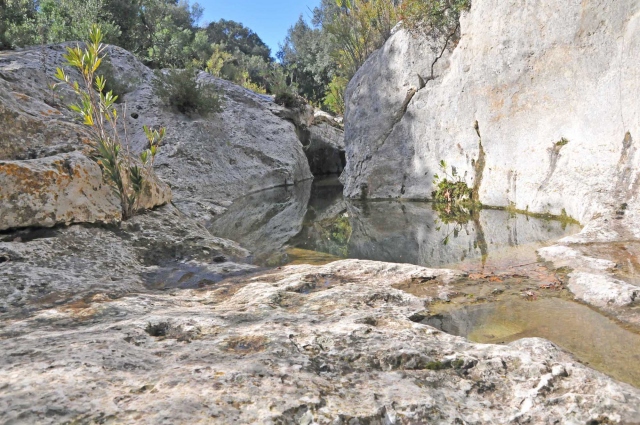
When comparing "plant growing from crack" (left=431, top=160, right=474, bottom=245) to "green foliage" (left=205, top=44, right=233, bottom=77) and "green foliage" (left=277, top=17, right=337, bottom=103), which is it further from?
"green foliage" (left=277, top=17, right=337, bottom=103)

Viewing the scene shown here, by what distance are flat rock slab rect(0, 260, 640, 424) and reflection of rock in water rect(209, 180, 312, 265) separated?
3188mm

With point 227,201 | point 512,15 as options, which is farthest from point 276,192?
point 512,15

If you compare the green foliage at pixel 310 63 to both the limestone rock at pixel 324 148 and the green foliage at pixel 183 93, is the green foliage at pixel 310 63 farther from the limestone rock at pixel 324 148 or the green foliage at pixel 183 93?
the green foliage at pixel 183 93

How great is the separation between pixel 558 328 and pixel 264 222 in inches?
289

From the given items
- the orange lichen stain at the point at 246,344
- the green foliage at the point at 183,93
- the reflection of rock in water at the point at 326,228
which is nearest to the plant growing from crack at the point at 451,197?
the reflection of rock in water at the point at 326,228

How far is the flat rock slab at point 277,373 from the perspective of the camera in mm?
1673

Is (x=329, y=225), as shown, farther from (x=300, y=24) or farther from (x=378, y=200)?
(x=300, y=24)

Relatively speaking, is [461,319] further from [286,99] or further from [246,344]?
[286,99]

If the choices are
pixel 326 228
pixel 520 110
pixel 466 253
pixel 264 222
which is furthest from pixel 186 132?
pixel 466 253

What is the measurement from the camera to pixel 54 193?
482 centimetres

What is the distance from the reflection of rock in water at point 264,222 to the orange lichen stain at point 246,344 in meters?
3.40

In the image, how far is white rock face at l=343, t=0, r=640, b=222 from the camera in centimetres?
664

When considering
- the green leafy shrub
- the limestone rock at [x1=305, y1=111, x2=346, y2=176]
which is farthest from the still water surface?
the limestone rock at [x1=305, y1=111, x2=346, y2=176]

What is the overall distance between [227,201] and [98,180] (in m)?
7.22
